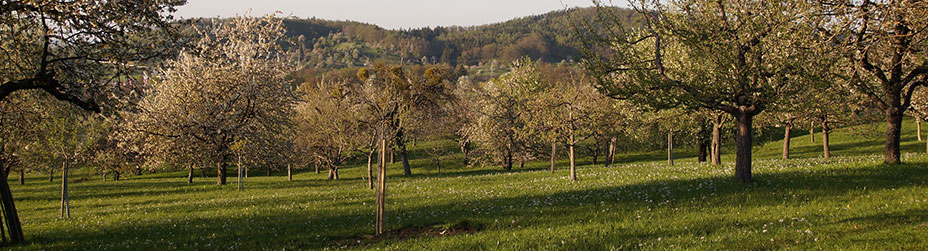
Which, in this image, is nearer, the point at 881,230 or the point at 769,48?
the point at 881,230

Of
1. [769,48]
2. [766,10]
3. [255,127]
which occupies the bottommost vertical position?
[255,127]

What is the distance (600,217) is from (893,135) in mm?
13756

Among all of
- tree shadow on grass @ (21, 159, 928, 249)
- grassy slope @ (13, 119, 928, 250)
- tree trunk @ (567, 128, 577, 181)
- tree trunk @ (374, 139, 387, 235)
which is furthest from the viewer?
tree trunk @ (567, 128, 577, 181)

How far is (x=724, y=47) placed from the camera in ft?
47.8

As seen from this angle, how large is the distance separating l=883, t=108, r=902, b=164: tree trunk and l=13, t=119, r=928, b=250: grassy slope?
61 centimetres

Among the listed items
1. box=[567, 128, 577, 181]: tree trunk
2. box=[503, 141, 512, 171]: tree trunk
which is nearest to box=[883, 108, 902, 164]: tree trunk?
box=[567, 128, 577, 181]: tree trunk

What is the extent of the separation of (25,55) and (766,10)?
20181mm

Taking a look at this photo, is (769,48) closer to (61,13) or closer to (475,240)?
(475,240)

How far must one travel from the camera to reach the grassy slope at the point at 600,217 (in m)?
9.66

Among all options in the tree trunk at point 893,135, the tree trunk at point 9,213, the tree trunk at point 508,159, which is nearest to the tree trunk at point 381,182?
the tree trunk at point 9,213

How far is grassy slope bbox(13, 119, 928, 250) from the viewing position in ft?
31.7

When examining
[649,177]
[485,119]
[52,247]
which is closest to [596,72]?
[649,177]

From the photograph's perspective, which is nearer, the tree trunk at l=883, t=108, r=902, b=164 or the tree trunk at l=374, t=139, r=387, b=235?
the tree trunk at l=374, t=139, r=387, b=235

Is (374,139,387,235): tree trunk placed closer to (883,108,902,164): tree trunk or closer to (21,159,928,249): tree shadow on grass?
(21,159,928,249): tree shadow on grass
